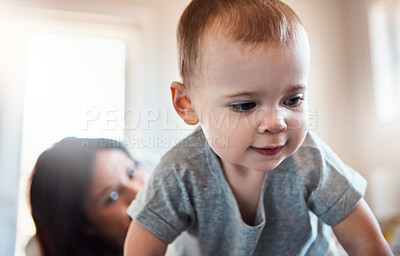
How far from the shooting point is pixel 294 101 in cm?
51

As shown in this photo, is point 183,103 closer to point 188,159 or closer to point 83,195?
point 188,159

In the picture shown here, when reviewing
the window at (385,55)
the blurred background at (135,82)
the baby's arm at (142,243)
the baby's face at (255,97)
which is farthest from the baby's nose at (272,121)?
the window at (385,55)

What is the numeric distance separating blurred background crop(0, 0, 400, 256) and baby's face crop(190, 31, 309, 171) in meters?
0.41

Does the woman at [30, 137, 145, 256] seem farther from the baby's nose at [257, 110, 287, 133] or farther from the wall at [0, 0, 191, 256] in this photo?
the baby's nose at [257, 110, 287, 133]

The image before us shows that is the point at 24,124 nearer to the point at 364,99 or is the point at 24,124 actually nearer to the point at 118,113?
the point at 118,113

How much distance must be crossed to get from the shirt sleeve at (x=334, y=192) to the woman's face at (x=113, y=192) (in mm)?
436

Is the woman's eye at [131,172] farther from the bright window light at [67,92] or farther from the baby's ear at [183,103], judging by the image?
the baby's ear at [183,103]

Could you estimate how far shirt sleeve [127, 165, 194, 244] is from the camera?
61 cm

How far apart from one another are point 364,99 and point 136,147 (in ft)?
1.77

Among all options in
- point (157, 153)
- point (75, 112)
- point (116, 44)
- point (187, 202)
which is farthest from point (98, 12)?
point (187, 202)

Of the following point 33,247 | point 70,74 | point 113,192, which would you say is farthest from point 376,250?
point 70,74

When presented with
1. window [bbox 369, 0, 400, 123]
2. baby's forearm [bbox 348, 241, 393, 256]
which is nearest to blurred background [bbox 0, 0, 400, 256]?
window [bbox 369, 0, 400, 123]

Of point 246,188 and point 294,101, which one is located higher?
point 294,101

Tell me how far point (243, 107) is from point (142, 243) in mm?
250
